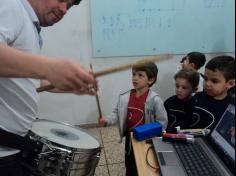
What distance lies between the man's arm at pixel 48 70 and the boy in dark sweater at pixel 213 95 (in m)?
1.03

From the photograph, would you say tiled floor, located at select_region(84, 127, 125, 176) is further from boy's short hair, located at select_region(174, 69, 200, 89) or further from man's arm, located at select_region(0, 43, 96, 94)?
man's arm, located at select_region(0, 43, 96, 94)

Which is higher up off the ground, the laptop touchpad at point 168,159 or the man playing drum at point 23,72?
the man playing drum at point 23,72

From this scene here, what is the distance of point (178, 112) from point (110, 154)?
833 millimetres

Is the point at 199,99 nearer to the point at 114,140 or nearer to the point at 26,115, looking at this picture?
the point at 26,115

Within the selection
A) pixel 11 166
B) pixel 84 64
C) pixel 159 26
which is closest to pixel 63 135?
pixel 11 166

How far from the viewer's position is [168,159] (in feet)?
3.15

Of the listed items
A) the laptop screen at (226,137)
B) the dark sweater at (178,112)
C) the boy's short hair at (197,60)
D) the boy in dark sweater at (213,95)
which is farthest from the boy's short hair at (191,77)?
the laptop screen at (226,137)

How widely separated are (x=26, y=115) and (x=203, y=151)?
0.65m

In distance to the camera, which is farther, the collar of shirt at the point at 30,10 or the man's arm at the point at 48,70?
the collar of shirt at the point at 30,10

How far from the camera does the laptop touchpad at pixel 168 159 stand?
36.6 inches

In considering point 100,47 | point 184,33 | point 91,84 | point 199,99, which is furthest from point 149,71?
point 91,84

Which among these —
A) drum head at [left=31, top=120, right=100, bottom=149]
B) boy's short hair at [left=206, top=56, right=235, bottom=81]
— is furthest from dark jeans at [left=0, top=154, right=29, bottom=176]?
boy's short hair at [left=206, top=56, right=235, bottom=81]

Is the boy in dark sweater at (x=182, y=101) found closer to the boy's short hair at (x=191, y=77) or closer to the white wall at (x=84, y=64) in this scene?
the boy's short hair at (x=191, y=77)

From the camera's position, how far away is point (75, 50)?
2744mm
